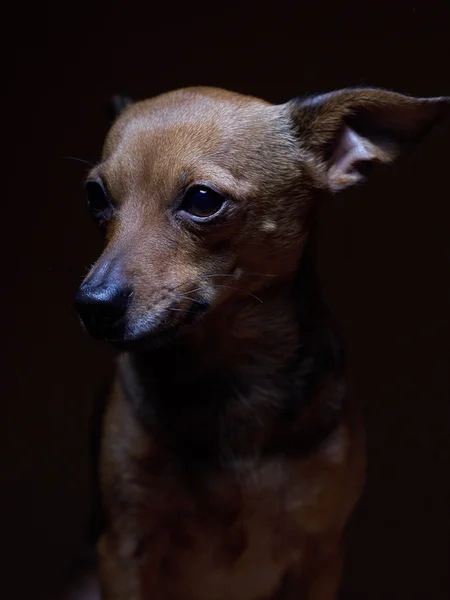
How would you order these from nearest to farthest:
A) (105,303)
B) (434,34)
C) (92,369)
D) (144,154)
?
1. (105,303)
2. (144,154)
3. (434,34)
4. (92,369)

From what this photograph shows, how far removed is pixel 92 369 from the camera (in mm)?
2076

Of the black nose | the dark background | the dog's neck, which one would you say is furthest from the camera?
the dark background

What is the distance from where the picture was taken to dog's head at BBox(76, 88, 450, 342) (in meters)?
1.31

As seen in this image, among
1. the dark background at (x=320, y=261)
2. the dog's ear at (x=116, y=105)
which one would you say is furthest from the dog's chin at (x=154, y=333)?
the dark background at (x=320, y=261)

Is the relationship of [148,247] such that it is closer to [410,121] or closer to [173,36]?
[410,121]

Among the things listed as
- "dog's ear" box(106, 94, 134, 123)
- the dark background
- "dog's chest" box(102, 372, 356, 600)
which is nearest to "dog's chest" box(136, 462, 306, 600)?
"dog's chest" box(102, 372, 356, 600)

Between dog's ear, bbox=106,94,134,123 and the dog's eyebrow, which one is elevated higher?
the dog's eyebrow

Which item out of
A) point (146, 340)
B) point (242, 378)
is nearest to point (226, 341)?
point (242, 378)

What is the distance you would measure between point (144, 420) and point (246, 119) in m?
0.49

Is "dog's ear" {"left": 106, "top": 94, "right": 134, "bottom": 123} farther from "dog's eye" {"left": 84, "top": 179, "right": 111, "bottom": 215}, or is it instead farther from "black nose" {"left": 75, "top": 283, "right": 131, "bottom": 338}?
"black nose" {"left": 75, "top": 283, "right": 131, "bottom": 338}

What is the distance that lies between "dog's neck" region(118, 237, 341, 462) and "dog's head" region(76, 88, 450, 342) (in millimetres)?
89

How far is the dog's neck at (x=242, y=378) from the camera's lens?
157cm

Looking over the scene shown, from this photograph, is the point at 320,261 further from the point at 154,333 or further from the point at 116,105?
the point at 154,333

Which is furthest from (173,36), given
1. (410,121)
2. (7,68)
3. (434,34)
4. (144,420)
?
(144,420)
